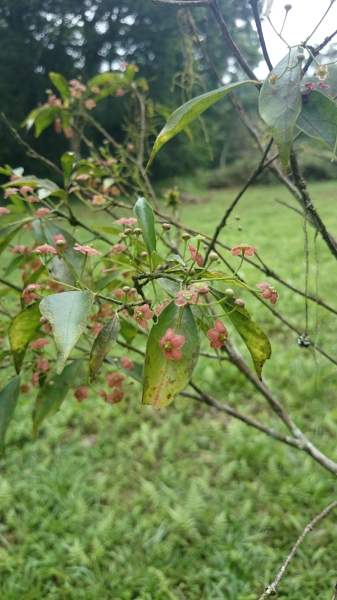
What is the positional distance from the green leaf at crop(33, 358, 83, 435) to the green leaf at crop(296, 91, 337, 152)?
50cm

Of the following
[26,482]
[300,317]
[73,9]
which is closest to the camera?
[26,482]

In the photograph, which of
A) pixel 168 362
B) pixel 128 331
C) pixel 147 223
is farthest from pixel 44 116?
pixel 168 362

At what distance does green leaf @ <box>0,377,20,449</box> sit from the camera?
71 cm

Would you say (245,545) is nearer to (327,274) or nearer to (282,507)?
(282,507)

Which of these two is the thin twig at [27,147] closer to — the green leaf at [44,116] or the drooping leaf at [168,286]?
the green leaf at [44,116]

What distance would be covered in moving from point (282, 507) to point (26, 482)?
829 millimetres

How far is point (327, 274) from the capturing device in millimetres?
3010

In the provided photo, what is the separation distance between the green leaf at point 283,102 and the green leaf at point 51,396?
0.49 m

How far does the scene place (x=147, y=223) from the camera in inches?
18.2

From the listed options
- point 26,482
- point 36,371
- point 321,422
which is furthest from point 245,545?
point 36,371

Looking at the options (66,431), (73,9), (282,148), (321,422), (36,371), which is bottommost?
(66,431)

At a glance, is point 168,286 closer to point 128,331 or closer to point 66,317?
point 66,317

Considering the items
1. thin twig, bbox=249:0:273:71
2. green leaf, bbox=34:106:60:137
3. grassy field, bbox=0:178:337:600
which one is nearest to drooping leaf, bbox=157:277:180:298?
thin twig, bbox=249:0:273:71

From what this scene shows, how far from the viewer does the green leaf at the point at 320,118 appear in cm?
39
